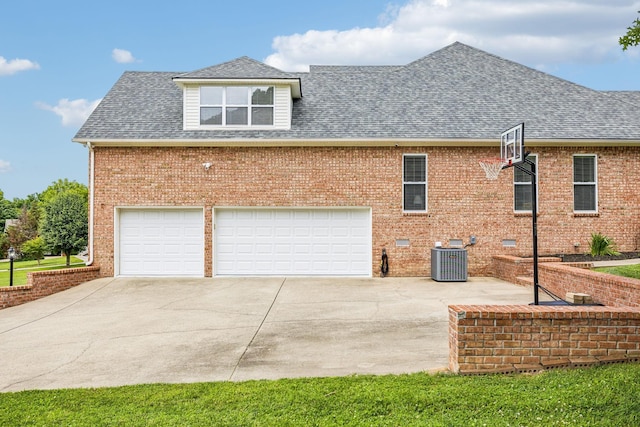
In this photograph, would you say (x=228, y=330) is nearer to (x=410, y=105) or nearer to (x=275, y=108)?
(x=275, y=108)

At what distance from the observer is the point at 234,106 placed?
15875mm

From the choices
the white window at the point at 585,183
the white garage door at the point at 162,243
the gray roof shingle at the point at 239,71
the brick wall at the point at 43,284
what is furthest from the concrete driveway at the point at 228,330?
the gray roof shingle at the point at 239,71

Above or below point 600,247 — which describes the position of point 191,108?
above

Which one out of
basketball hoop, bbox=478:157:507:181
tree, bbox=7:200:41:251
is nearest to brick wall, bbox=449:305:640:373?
basketball hoop, bbox=478:157:507:181

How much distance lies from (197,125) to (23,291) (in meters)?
7.01

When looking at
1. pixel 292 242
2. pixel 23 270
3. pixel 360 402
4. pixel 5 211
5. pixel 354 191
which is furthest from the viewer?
pixel 5 211

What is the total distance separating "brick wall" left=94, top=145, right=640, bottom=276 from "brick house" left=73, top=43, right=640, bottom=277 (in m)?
0.03

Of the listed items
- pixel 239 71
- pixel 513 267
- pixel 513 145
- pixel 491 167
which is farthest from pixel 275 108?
pixel 513 267

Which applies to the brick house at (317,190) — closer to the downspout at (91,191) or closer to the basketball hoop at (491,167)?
the downspout at (91,191)

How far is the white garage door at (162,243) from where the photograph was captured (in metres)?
15.5

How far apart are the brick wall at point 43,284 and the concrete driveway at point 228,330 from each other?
0.34 m

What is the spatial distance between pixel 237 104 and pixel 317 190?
3.95 metres

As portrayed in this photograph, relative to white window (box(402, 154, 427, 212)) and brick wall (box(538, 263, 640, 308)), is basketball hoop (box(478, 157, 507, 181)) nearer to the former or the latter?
white window (box(402, 154, 427, 212))

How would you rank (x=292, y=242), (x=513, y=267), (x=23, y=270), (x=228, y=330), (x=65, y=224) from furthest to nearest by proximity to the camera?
(x=23, y=270) < (x=65, y=224) < (x=292, y=242) < (x=513, y=267) < (x=228, y=330)
